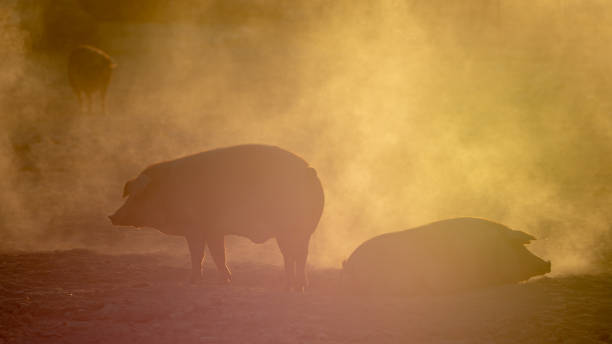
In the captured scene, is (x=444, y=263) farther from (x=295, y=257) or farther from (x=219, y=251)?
(x=219, y=251)

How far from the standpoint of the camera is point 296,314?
5543mm

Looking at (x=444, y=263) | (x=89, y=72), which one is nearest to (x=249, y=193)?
(x=444, y=263)

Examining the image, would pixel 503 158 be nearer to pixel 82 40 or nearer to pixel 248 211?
pixel 248 211

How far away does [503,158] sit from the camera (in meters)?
15.0

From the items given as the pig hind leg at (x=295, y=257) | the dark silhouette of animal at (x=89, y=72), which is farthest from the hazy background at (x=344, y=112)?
the pig hind leg at (x=295, y=257)

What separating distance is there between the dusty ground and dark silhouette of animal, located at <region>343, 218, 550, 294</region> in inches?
8.9

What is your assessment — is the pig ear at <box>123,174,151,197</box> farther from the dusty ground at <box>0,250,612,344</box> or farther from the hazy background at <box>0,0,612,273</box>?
the hazy background at <box>0,0,612,273</box>

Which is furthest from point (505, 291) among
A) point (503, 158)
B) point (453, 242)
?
point (503, 158)

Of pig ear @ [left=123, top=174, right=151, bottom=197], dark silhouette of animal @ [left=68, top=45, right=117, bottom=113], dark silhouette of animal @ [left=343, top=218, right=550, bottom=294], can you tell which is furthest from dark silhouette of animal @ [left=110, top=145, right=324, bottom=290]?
dark silhouette of animal @ [left=68, top=45, right=117, bottom=113]

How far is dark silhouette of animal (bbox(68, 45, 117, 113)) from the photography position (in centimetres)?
1842

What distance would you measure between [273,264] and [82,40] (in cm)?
1960

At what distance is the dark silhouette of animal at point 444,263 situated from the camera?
Answer: 270 inches

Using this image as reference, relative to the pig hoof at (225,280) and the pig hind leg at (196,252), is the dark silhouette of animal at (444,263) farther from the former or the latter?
the pig hind leg at (196,252)

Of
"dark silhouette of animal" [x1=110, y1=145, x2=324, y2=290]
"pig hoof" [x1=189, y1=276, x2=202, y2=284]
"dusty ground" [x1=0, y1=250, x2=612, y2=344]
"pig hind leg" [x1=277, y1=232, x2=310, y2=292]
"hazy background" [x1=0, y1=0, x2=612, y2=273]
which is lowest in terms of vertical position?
"dusty ground" [x1=0, y1=250, x2=612, y2=344]
